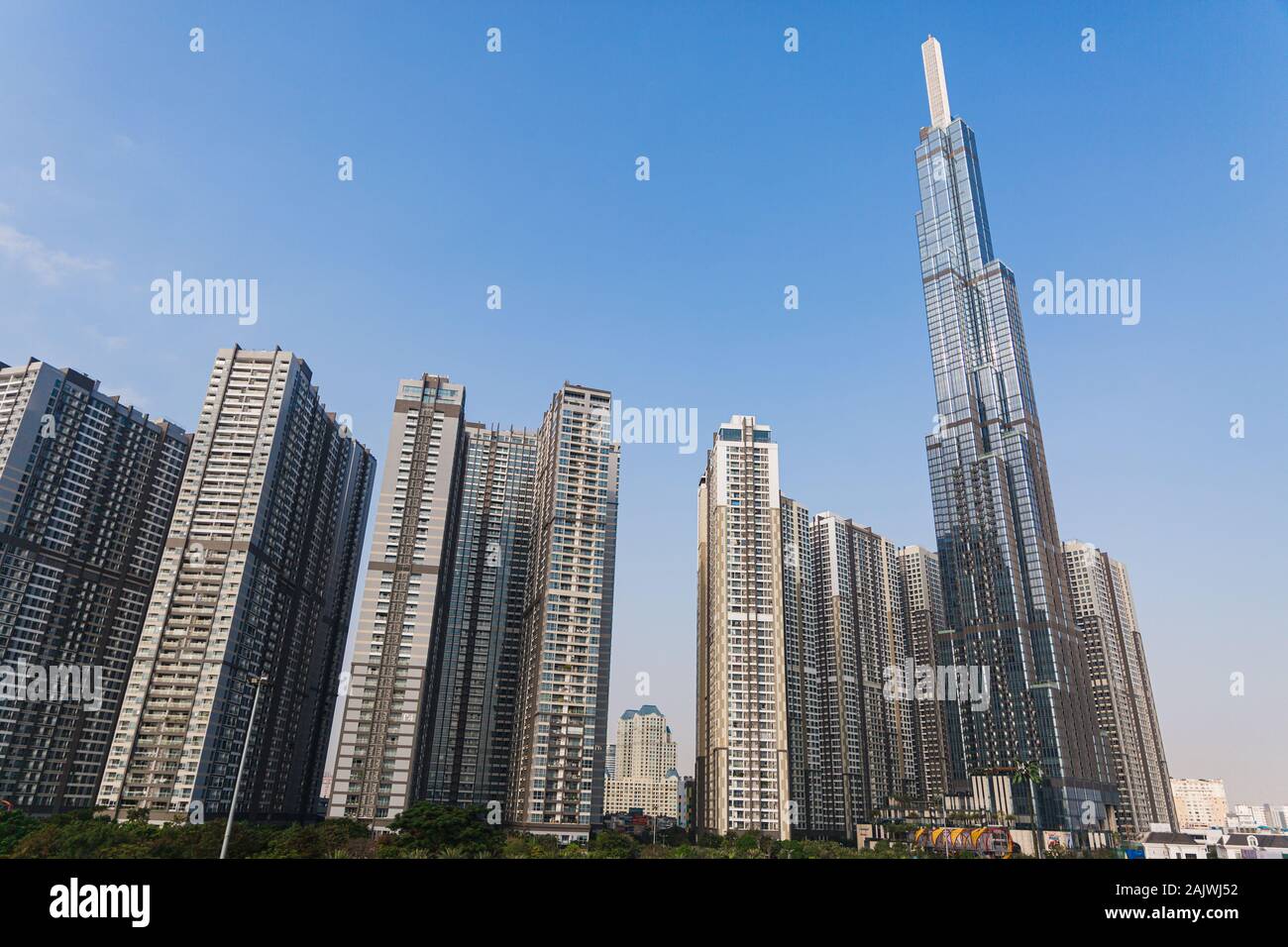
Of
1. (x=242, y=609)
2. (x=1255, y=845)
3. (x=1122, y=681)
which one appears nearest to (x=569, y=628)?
(x=242, y=609)

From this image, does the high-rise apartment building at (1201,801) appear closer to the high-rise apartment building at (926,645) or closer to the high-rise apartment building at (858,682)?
the high-rise apartment building at (926,645)

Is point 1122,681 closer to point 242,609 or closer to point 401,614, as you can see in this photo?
point 401,614

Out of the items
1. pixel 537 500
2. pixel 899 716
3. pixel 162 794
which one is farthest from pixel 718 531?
pixel 162 794

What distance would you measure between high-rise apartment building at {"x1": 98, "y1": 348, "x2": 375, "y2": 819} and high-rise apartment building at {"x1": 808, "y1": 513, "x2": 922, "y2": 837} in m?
71.4

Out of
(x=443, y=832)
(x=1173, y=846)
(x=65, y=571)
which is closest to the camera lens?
(x=443, y=832)

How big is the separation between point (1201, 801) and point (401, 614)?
195 meters

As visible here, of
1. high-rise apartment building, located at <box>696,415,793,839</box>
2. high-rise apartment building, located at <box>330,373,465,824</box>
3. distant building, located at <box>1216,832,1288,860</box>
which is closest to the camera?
distant building, located at <box>1216,832,1288,860</box>

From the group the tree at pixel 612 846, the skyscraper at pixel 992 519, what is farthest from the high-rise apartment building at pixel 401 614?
the skyscraper at pixel 992 519

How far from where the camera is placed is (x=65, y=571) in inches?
3159

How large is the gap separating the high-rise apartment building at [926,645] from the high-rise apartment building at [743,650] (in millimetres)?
37054

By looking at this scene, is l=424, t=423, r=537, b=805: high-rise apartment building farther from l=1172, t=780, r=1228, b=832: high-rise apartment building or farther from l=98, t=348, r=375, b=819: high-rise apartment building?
l=1172, t=780, r=1228, b=832: high-rise apartment building

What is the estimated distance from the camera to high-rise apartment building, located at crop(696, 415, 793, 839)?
9038 cm

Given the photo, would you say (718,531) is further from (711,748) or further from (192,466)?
(192,466)

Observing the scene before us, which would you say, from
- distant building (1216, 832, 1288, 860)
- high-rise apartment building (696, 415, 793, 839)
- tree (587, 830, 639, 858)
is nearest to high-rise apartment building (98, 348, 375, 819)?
tree (587, 830, 639, 858)
